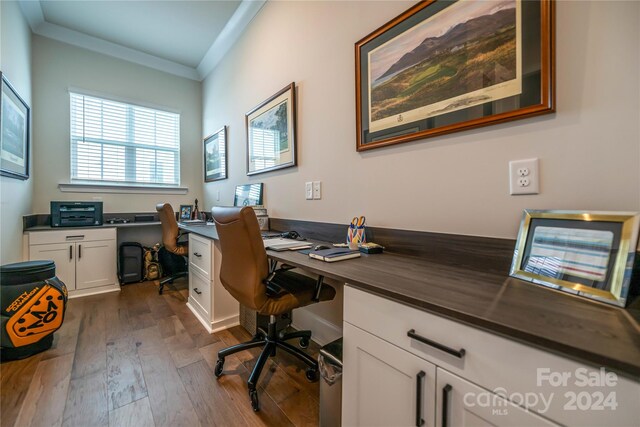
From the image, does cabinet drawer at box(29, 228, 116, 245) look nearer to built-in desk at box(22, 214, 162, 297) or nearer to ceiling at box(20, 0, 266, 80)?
built-in desk at box(22, 214, 162, 297)

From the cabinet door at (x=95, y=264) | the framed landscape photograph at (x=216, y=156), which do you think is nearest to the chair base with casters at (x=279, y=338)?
the framed landscape photograph at (x=216, y=156)

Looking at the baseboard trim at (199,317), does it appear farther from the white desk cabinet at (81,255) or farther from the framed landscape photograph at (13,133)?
the framed landscape photograph at (13,133)

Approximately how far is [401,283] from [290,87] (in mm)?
1808

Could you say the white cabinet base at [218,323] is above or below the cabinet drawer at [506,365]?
below

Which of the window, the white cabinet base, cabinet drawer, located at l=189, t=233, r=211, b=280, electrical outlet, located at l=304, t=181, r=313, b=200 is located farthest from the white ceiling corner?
the white cabinet base

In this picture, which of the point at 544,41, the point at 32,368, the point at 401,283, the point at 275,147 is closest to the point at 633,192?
the point at 544,41

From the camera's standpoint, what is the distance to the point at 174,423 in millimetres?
1170

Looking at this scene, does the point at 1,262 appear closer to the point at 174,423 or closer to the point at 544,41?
the point at 174,423

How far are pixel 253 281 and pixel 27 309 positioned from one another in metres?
1.57

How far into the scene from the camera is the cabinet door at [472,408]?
55 centimetres

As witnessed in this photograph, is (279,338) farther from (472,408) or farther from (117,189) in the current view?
(117,189)

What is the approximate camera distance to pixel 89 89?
124 inches

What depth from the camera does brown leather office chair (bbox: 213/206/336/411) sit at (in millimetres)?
1265

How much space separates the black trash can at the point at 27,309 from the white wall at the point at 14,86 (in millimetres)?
572
